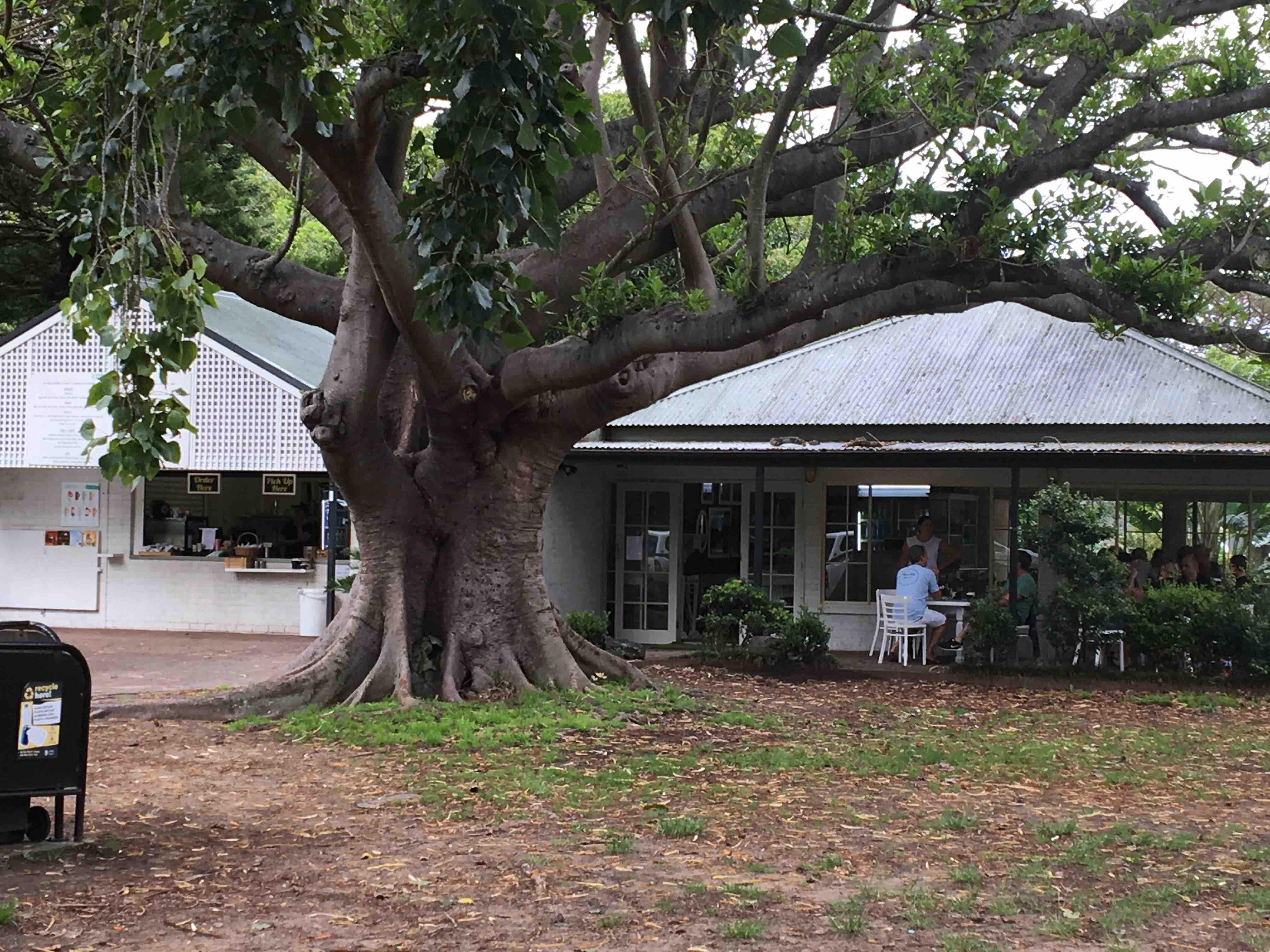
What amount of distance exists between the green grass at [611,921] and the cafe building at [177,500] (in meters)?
12.9

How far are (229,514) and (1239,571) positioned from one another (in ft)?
47.2

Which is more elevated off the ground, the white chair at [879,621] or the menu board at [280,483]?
the menu board at [280,483]

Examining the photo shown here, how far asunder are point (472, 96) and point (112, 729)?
20.7ft

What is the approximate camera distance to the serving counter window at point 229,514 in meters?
19.6

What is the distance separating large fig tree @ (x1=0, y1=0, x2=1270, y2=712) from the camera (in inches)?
266

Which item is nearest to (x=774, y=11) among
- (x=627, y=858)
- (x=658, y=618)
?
(x=627, y=858)

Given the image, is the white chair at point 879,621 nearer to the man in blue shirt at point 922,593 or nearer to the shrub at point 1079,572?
the man in blue shirt at point 922,593

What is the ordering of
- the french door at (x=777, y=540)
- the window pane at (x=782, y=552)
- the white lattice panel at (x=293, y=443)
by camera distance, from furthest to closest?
the window pane at (x=782, y=552)
the french door at (x=777, y=540)
the white lattice panel at (x=293, y=443)

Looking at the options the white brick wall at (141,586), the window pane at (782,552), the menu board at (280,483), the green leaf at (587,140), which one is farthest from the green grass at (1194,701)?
the menu board at (280,483)

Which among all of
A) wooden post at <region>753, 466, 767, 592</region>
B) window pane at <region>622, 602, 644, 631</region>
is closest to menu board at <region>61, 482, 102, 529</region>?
window pane at <region>622, 602, 644, 631</region>

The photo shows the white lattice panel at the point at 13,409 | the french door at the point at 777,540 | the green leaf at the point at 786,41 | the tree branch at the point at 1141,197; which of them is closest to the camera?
the green leaf at the point at 786,41

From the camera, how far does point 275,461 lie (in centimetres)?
1788

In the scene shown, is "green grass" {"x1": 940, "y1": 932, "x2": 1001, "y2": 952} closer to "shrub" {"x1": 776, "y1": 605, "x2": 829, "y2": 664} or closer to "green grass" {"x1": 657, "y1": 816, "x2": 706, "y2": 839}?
"green grass" {"x1": 657, "y1": 816, "x2": 706, "y2": 839}

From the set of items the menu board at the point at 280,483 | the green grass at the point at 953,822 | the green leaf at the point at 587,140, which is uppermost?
the green leaf at the point at 587,140
